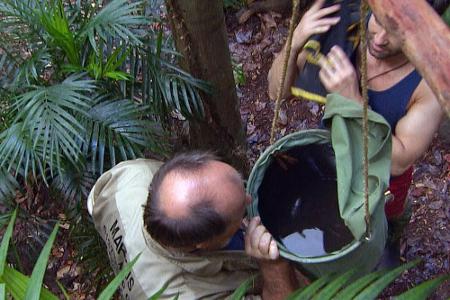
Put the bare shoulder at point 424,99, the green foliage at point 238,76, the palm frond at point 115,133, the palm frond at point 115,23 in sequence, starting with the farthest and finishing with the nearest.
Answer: the green foliage at point 238,76, the palm frond at point 115,23, the palm frond at point 115,133, the bare shoulder at point 424,99

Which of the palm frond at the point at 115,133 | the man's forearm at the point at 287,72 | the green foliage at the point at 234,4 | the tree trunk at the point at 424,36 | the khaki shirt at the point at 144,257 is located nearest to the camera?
the tree trunk at the point at 424,36

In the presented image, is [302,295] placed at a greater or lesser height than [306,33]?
lesser

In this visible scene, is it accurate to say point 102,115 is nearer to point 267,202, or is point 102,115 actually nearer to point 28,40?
point 28,40

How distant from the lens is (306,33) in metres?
1.58

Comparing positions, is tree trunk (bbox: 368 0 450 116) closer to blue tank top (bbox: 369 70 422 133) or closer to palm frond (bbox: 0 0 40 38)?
blue tank top (bbox: 369 70 422 133)

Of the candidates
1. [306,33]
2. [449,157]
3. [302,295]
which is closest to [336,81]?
[306,33]

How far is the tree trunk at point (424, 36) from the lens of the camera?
0.75m

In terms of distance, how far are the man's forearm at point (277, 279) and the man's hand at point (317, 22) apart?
0.57 meters

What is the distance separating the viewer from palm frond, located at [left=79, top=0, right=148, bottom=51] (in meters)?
2.25

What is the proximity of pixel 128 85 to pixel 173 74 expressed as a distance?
7.1 inches

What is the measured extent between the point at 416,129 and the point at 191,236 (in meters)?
0.63

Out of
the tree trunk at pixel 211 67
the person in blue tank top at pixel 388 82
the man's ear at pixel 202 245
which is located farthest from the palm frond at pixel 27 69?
the man's ear at pixel 202 245

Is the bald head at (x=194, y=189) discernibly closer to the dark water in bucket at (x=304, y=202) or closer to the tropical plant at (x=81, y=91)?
the dark water in bucket at (x=304, y=202)

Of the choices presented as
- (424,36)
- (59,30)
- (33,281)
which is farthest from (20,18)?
(424,36)
